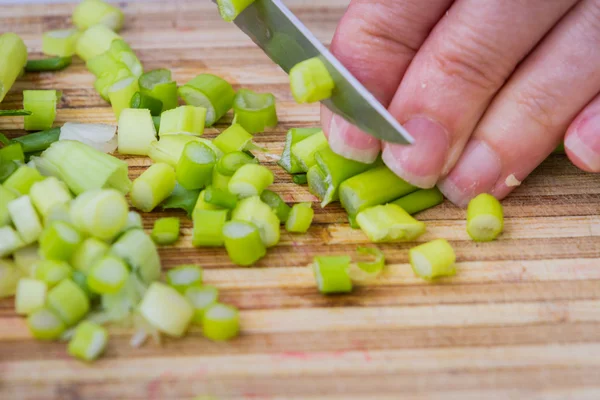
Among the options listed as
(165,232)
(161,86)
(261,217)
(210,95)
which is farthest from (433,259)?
(161,86)

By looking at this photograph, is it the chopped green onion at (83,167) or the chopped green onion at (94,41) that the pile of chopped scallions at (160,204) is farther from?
the chopped green onion at (94,41)

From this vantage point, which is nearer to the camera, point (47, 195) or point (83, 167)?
point (47, 195)

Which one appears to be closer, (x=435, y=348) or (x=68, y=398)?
(x=68, y=398)

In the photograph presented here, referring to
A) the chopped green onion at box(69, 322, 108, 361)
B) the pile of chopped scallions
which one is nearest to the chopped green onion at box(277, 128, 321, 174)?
the pile of chopped scallions

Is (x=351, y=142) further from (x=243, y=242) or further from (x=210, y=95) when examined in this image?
(x=210, y=95)

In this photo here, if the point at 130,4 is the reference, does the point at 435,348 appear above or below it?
below

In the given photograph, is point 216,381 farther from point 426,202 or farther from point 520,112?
point 520,112

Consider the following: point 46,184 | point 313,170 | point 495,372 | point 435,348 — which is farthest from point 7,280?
point 495,372
